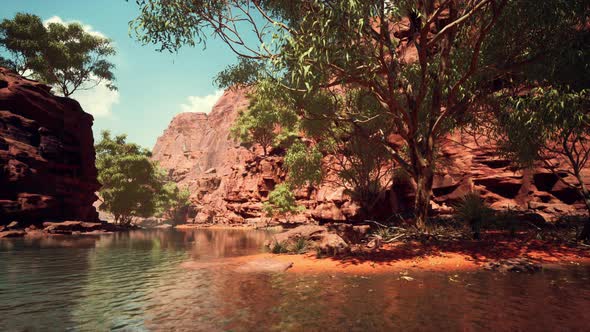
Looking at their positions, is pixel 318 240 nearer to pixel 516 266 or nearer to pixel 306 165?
pixel 516 266

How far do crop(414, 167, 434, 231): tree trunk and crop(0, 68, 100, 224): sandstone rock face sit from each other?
3171cm

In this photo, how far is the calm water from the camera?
495 cm

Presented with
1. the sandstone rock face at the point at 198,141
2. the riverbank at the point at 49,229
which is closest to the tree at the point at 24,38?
the riverbank at the point at 49,229

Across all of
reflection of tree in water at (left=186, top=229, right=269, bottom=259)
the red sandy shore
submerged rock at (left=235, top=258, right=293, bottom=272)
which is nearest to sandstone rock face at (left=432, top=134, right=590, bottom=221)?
the red sandy shore

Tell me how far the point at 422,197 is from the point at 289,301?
9556mm

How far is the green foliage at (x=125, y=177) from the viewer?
45000 millimetres

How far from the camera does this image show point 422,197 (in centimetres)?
1394

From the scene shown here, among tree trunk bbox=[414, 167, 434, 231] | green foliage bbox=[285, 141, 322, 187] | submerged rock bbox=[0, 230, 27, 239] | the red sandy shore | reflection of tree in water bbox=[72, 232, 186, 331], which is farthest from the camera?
green foliage bbox=[285, 141, 322, 187]

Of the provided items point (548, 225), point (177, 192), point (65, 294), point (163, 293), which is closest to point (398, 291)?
point (163, 293)

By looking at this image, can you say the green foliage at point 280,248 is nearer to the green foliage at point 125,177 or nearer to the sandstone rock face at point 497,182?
the sandstone rock face at point 497,182

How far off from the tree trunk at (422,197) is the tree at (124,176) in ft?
137

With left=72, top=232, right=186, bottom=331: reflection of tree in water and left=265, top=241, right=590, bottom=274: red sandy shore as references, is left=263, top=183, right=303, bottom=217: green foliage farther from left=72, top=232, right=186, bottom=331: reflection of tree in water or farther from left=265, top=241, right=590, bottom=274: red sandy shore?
left=72, top=232, right=186, bottom=331: reflection of tree in water

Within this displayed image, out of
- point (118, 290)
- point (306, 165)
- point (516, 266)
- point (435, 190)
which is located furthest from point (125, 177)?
point (516, 266)

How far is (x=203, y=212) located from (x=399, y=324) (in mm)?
64441
